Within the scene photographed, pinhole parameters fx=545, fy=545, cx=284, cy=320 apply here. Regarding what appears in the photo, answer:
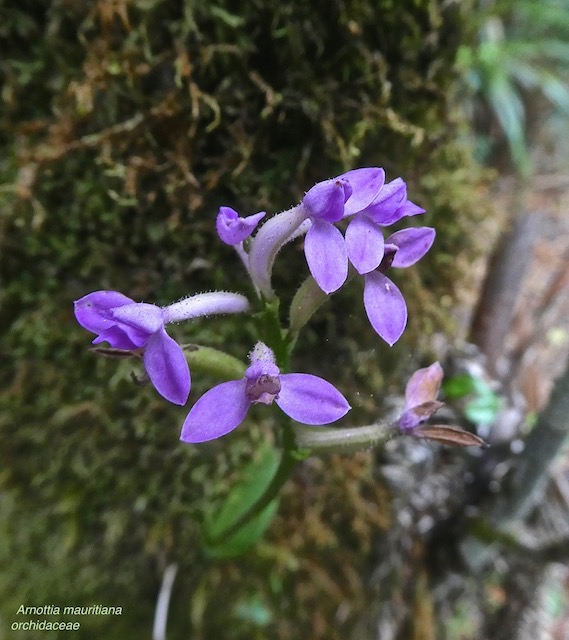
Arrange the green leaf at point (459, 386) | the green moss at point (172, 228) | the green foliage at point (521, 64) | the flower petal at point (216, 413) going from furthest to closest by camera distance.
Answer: the green foliage at point (521, 64) < the green leaf at point (459, 386) < the green moss at point (172, 228) < the flower petal at point (216, 413)

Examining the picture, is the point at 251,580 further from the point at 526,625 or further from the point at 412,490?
the point at 526,625

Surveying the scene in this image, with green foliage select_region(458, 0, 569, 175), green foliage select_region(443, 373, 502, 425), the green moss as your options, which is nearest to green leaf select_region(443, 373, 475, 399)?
green foliage select_region(443, 373, 502, 425)

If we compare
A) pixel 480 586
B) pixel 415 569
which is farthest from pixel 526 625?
pixel 415 569

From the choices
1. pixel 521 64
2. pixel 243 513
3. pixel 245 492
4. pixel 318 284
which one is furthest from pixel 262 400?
pixel 521 64

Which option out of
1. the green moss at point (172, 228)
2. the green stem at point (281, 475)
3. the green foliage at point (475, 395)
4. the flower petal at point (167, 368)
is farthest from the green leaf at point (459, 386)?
the flower petal at point (167, 368)

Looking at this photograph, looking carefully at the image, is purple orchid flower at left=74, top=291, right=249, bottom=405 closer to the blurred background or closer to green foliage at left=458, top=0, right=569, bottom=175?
the blurred background

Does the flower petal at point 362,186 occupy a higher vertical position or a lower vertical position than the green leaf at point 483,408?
higher

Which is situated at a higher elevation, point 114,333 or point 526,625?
point 114,333

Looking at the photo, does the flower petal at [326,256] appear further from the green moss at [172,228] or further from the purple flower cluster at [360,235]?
the green moss at [172,228]
